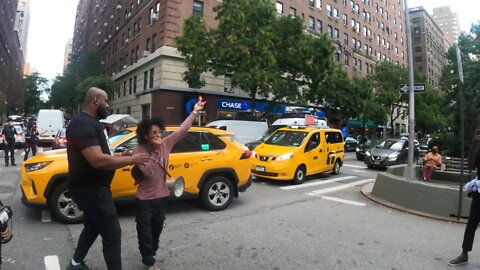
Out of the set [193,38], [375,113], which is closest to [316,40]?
[193,38]

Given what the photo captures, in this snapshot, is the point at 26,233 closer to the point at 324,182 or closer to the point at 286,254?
the point at 286,254

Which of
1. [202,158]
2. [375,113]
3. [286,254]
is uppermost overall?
[375,113]

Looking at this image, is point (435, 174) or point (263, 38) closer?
point (435, 174)

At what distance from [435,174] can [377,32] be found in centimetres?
4899

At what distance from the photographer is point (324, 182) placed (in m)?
11.7

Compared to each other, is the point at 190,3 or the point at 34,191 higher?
the point at 190,3

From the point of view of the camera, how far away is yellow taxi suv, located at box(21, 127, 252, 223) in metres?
5.73

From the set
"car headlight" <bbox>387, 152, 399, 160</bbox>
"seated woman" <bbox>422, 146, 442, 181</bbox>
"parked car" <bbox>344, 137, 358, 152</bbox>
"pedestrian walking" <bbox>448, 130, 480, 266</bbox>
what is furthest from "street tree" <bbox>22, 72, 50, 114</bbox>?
"pedestrian walking" <bbox>448, 130, 480, 266</bbox>

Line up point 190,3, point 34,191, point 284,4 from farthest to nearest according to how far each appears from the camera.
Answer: point 284,4 < point 190,3 < point 34,191

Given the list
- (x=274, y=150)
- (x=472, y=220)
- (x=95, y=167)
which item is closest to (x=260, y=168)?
(x=274, y=150)

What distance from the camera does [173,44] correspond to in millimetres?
26500

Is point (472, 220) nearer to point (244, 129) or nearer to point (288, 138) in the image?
point (288, 138)

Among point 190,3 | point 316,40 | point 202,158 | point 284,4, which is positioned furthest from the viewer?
point 284,4

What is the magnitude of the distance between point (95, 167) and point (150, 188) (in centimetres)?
98
